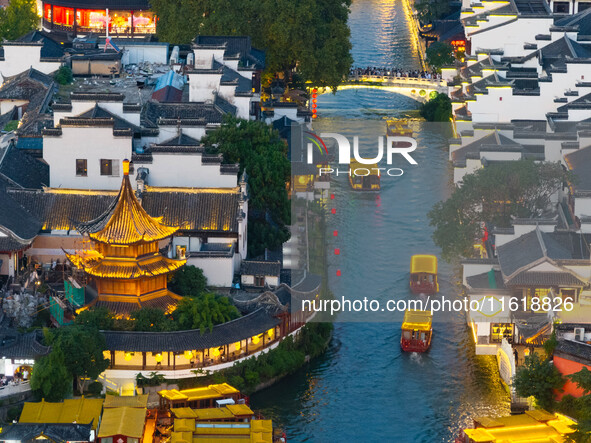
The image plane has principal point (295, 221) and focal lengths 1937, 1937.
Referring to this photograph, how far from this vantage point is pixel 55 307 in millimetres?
75062

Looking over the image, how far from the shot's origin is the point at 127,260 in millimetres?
75688

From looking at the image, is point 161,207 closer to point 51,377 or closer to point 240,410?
point 51,377

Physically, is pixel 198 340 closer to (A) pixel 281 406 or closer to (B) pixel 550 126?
(A) pixel 281 406

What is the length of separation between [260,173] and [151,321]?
1390 centimetres

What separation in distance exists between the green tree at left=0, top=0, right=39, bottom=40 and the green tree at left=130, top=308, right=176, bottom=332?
43238mm

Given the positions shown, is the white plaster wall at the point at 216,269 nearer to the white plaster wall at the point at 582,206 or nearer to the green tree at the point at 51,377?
the green tree at the point at 51,377

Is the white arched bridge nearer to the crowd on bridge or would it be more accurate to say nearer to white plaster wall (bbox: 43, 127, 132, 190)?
the crowd on bridge

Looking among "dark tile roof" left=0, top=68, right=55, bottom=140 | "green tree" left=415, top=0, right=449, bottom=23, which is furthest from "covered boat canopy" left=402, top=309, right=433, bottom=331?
"green tree" left=415, top=0, right=449, bottom=23

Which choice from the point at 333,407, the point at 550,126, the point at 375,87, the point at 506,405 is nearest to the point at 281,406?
the point at 333,407

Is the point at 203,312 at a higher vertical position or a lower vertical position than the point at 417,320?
higher

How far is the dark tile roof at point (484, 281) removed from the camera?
78500mm

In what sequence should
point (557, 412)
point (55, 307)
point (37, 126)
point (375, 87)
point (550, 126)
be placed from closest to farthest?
point (557, 412)
point (55, 307)
point (37, 126)
point (550, 126)
point (375, 87)

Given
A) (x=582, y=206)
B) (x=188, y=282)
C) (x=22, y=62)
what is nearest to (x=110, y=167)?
(x=188, y=282)

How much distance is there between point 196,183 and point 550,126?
76.6 ft
